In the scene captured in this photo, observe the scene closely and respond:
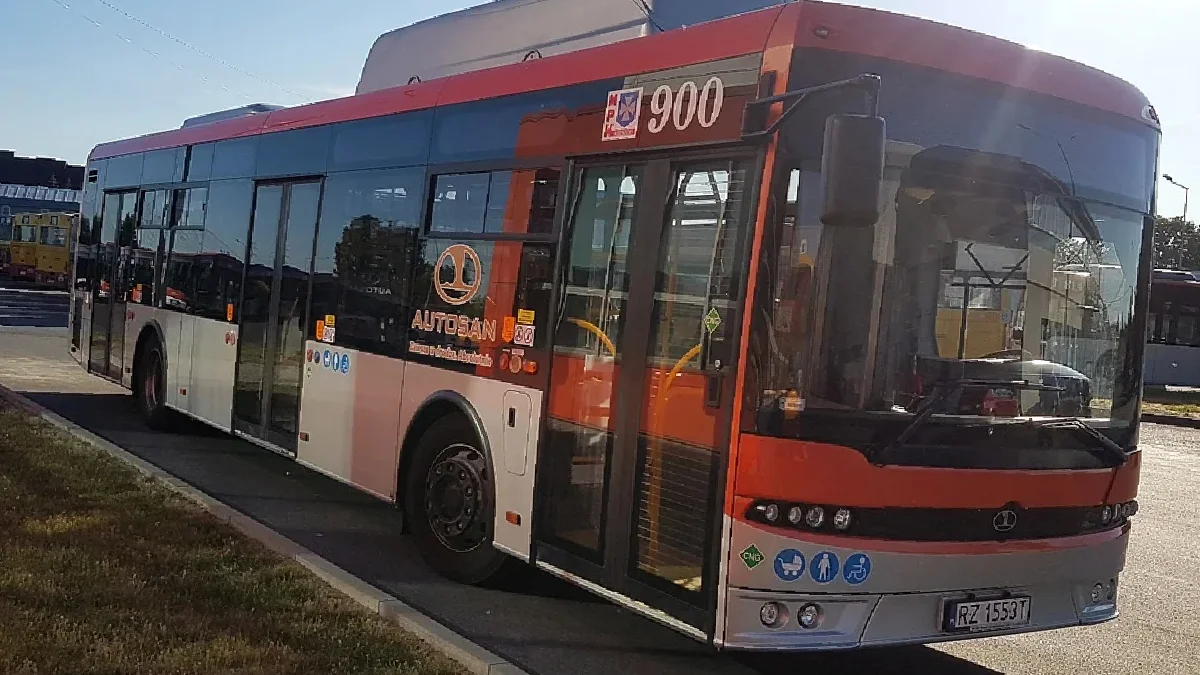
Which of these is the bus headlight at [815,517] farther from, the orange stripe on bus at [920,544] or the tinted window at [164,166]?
the tinted window at [164,166]

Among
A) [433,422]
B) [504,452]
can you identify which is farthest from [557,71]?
[433,422]

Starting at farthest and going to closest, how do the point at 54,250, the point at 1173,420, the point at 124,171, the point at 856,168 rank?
the point at 54,250 → the point at 1173,420 → the point at 124,171 → the point at 856,168

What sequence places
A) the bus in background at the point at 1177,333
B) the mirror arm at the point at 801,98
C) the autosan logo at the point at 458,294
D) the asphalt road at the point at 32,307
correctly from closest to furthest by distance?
the mirror arm at the point at 801,98
the autosan logo at the point at 458,294
the asphalt road at the point at 32,307
the bus in background at the point at 1177,333

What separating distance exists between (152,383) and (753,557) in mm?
9328

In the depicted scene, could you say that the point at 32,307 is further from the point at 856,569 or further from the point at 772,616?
the point at 856,569

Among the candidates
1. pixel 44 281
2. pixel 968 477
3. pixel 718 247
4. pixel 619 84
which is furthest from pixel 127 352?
pixel 44 281

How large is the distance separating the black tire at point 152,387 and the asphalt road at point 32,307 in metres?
17.3

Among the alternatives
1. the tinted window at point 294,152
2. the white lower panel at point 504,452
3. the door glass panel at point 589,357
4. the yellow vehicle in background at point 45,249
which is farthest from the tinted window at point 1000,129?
the yellow vehicle in background at point 45,249

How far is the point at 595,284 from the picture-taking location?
6.23m

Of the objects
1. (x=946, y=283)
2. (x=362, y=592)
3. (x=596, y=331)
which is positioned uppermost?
(x=946, y=283)

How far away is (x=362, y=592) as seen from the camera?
624 centimetres

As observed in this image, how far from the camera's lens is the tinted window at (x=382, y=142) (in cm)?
806

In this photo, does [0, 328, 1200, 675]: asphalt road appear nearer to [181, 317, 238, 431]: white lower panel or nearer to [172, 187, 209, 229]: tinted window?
[181, 317, 238, 431]: white lower panel

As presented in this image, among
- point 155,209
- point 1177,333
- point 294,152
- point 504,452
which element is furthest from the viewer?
point 1177,333
